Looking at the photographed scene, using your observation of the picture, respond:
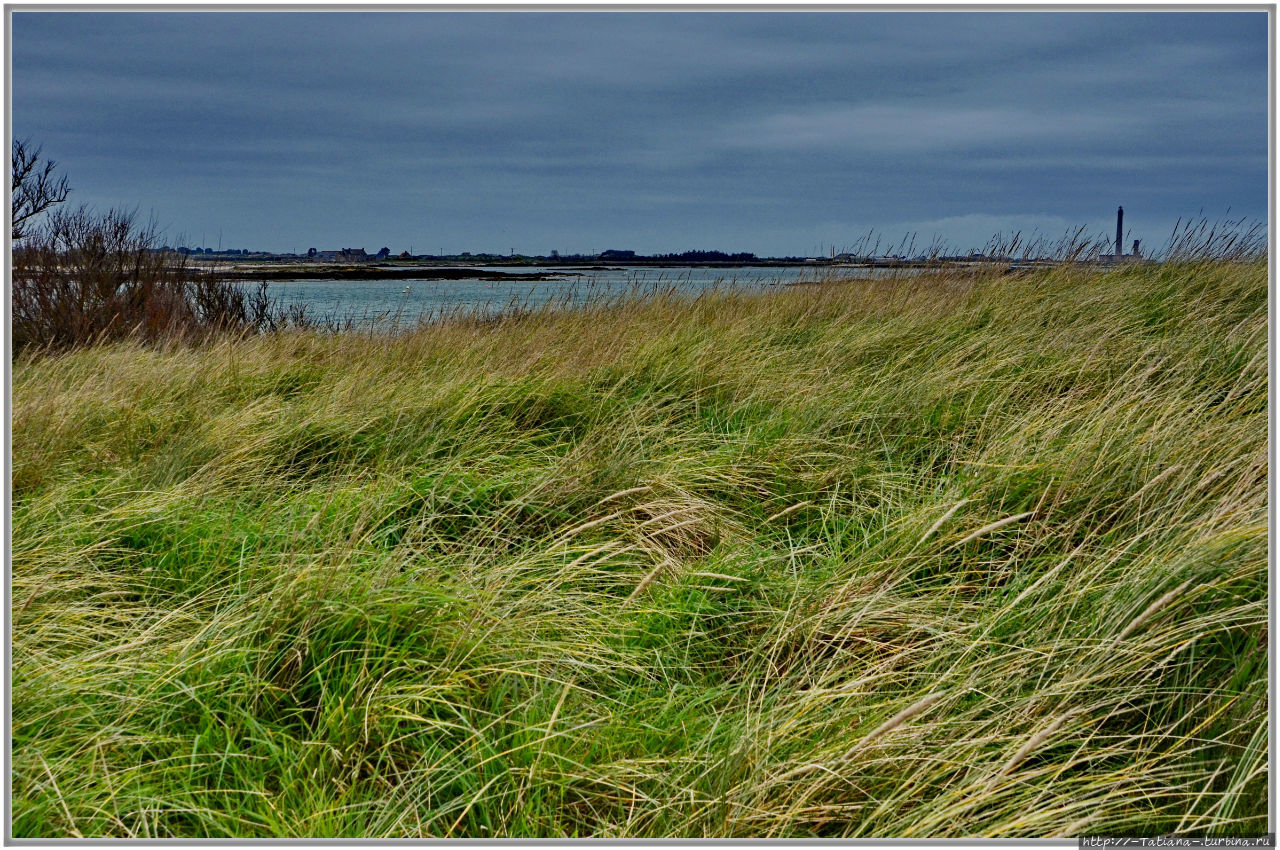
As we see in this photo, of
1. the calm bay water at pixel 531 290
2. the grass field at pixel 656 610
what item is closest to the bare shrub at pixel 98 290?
the calm bay water at pixel 531 290

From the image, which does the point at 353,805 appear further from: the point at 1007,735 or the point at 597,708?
the point at 1007,735

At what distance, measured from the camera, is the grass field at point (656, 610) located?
154 centimetres

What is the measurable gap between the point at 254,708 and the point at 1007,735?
154 centimetres

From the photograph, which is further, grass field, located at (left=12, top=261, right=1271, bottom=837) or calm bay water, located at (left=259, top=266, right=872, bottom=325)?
calm bay water, located at (left=259, top=266, right=872, bottom=325)

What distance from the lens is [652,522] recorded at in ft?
8.86

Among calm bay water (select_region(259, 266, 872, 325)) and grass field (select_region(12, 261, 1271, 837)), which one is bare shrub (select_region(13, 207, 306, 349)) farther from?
grass field (select_region(12, 261, 1271, 837))

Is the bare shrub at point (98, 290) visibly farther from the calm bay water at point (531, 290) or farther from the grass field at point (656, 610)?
the grass field at point (656, 610)

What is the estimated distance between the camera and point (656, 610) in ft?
7.09

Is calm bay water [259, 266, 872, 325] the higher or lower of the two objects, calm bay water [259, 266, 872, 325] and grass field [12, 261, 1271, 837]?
the higher

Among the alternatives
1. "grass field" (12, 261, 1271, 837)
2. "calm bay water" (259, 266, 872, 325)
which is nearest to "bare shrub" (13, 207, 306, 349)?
"calm bay water" (259, 266, 872, 325)

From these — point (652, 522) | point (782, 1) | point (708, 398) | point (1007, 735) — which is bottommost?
point (1007, 735)

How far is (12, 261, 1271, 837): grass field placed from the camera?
60.6 inches

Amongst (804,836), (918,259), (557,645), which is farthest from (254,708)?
(918,259)

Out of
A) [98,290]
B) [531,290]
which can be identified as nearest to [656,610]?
[531,290]
